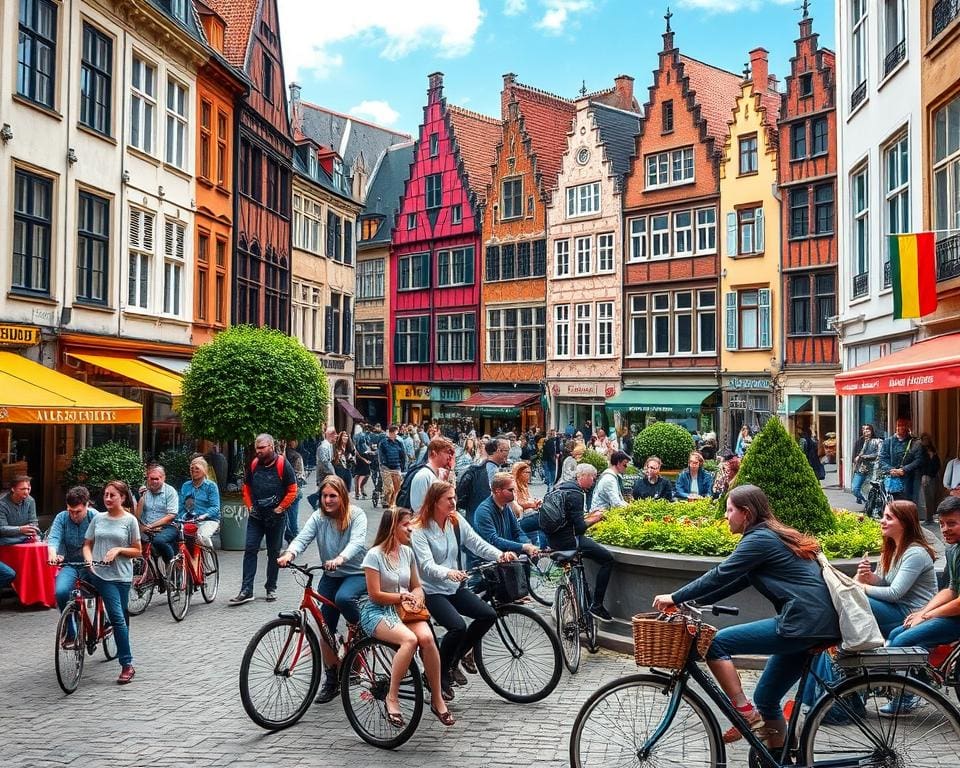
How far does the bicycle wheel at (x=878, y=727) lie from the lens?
16.2ft

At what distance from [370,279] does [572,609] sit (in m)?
43.7

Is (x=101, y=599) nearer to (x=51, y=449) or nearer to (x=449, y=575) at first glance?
(x=449, y=575)

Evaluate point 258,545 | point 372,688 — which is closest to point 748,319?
point 258,545

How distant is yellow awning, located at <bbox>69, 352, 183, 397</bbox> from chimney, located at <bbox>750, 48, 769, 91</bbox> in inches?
930

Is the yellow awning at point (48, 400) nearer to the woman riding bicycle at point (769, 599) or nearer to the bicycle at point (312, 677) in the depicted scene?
the bicycle at point (312, 677)

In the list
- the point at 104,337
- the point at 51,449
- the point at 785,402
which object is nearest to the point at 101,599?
the point at 51,449

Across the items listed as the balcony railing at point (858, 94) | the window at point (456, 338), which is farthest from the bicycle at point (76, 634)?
the window at point (456, 338)

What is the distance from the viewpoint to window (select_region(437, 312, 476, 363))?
4606 centimetres

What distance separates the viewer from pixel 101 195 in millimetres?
19109

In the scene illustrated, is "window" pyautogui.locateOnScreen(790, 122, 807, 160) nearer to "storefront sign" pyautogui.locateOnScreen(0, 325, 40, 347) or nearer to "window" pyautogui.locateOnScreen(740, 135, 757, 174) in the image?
"window" pyautogui.locateOnScreen(740, 135, 757, 174)

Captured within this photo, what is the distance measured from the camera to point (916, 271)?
48.1 ft

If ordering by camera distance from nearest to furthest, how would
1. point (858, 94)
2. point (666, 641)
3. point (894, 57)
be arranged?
1. point (666, 641)
2. point (894, 57)
3. point (858, 94)

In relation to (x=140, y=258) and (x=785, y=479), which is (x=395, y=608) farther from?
(x=140, y=258)

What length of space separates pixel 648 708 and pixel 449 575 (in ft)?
6.56
